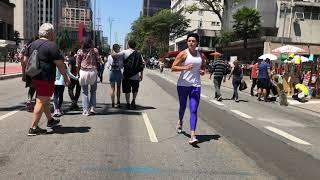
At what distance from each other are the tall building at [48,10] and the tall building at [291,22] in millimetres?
98788

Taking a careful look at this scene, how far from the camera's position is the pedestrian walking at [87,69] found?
36.9 feet

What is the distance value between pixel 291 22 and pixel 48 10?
386 ft

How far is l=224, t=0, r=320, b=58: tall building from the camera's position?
2199 inches

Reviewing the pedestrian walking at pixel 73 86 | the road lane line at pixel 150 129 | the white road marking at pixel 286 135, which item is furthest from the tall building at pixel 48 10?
the white road marking at pixel 286 135

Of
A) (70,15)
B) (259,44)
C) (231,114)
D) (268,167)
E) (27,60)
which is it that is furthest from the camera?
(70,15)

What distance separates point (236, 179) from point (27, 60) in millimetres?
4162

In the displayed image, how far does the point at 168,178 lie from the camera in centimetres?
613

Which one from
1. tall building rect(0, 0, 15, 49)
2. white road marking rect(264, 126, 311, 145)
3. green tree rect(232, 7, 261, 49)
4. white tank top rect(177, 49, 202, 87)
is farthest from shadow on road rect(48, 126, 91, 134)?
tall building rect(0, 0, 15, 49)

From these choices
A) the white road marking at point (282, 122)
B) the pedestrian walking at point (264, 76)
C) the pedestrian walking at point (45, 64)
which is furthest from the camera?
the pedestrian walking at point (264, 76)

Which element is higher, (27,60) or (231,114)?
(27,60)

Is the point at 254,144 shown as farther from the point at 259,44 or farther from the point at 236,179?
the point at 259,44

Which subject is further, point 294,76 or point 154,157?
point 294,76

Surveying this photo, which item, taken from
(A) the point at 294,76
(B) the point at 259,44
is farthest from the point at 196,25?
(A) the point at 294,76

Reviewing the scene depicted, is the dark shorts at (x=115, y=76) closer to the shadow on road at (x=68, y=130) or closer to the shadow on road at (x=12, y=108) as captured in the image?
the shadow on road at (x=12, y=108)
